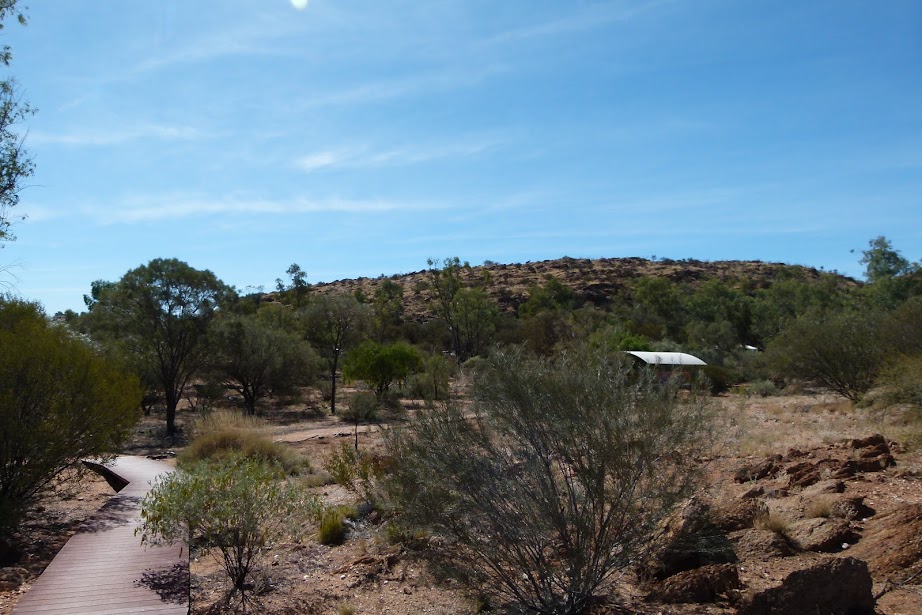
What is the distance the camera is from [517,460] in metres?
6.43

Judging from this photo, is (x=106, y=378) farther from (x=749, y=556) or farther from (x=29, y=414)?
(x=749, y=556)

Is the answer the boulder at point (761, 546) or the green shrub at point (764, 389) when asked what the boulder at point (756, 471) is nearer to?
the boulder at point (761, 546)

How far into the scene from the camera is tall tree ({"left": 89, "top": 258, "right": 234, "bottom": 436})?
1077 inches

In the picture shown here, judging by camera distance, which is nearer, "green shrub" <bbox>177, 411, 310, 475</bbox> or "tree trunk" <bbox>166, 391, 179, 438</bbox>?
"green shrub" <bbox>177, 411, 310, 475</bbox>

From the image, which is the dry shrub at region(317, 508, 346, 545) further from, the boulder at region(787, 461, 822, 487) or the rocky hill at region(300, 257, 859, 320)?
the rocky hill at region(300, 257, 859, 320)

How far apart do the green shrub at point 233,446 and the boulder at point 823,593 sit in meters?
12.6

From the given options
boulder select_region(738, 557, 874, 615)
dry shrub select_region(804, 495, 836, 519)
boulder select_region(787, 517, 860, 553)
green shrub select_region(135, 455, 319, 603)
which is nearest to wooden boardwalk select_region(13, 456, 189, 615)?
green shrub select_region(135, 455, 319, 603)

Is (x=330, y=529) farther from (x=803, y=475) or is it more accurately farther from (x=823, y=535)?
(x=803, y=475)

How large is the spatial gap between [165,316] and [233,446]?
12.7m

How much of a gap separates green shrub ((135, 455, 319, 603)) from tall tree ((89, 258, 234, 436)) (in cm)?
2068

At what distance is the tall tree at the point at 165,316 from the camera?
2736 centimetres

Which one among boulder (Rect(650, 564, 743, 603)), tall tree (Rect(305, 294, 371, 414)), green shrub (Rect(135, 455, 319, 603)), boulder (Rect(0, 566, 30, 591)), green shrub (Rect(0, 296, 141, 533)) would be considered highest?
tall tree (Rect(305, 294, 371, 414))

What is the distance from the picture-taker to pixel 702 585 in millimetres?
6215

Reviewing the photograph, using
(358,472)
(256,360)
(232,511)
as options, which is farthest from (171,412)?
(232,511)
